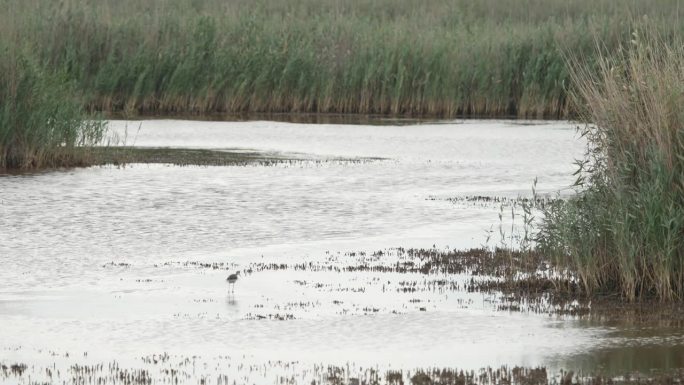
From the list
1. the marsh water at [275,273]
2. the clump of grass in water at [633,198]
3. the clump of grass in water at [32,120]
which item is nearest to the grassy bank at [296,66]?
the marsh water at [275,273]

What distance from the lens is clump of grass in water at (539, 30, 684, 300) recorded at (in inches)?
445

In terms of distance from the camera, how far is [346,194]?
19.3m

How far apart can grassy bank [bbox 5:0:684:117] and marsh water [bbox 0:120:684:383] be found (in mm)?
8154

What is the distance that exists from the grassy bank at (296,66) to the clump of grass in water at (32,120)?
9733 mm

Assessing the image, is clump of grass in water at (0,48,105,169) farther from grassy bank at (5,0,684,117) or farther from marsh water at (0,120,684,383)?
grassy bank at (5,0,684,117)

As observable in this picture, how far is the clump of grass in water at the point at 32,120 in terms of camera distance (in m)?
20.5

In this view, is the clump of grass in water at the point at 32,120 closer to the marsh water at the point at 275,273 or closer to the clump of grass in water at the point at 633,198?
the marsh water at the point at 275,273

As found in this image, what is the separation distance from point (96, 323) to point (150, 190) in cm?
890

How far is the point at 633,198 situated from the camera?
1170cm

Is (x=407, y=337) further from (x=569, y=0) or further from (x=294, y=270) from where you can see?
(x=569, y=0)

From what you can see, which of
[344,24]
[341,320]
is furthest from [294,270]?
[344,24]

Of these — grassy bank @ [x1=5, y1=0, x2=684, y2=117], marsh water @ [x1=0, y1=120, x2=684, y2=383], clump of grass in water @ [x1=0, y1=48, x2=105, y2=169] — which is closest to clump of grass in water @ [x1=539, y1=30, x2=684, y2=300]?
marsh water @ [x1=0, y1=120, x2=684, y2=383]

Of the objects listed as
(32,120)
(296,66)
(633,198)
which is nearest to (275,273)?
(633,198)

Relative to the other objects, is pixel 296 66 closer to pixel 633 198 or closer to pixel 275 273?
pixel 275 273
